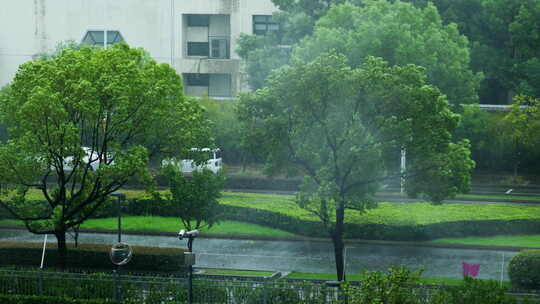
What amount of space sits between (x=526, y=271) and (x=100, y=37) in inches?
1844

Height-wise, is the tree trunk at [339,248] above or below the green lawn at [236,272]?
above

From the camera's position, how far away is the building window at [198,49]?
70.1 meters

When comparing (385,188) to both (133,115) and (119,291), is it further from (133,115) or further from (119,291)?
(119,291)

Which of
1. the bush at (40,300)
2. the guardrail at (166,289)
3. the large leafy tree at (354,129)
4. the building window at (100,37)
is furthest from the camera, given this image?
the building window at (100,37)

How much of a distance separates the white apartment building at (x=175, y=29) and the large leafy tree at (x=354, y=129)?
38.2m

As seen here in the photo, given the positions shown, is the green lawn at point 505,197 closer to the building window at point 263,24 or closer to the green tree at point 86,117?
the green tree at point 86,117

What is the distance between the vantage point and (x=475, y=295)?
22.8 meters

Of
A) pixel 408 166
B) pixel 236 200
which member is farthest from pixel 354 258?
pixel 236 200

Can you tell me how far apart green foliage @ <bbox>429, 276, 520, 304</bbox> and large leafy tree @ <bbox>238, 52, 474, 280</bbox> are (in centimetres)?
621

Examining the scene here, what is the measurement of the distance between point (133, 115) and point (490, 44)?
37.1 m

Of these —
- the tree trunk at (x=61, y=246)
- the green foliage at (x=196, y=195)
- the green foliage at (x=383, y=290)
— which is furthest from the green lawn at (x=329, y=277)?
the green foliage at (x=383, y=290)

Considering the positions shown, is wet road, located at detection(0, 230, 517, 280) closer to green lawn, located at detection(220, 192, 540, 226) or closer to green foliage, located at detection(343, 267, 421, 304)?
green lawn, located at detection(220, 192, 540, 226)

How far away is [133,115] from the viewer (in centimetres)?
3078

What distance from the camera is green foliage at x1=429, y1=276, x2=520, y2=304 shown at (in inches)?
887
